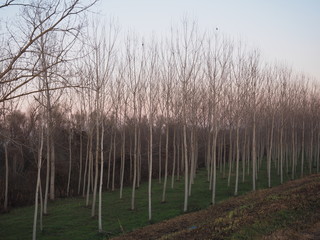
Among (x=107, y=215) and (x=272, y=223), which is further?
(x=107, y=215)

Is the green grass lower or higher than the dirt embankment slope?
lower

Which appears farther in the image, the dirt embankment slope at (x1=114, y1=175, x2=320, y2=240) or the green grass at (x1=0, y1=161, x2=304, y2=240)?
the green grass at (x1=0, y1=161, x2=304, y2=240)

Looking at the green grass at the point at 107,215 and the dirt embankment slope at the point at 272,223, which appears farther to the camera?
the green grass at the point at 107,215

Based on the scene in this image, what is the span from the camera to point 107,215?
49.6 feet

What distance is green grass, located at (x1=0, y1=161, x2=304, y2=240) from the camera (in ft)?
41.8

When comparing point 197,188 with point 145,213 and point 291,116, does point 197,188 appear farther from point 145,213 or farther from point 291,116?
point 291,116

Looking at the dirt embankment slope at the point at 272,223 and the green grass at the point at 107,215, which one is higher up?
the dirt embankment slope at the point at 272,223

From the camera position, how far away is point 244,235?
6.52m

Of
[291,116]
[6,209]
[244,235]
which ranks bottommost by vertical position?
[6,209]

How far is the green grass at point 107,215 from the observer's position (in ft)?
41.8

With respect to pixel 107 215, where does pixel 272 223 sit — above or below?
above

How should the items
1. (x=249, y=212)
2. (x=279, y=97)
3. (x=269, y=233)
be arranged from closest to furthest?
(x=269, y=233) < (x=249, y=212) < (x=279, y=97)

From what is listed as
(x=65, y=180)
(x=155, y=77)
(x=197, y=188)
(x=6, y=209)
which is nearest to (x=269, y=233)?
(x=155, y=77)

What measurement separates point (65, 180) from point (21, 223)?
381 inches
